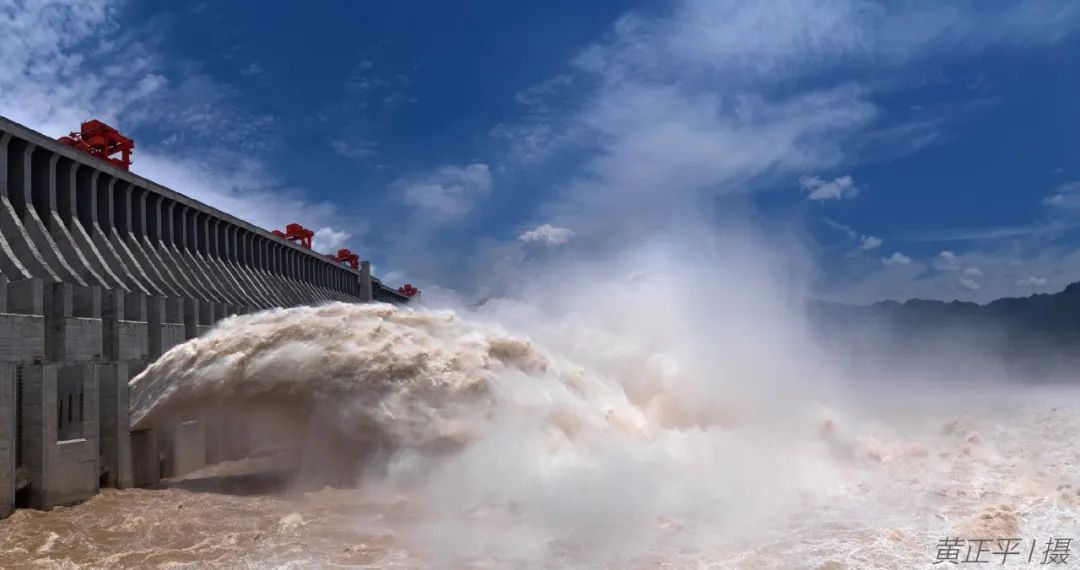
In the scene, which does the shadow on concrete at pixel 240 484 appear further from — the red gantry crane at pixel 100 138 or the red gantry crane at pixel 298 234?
the red gantry crane at pixel 298 234

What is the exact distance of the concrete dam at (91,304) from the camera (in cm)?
1714

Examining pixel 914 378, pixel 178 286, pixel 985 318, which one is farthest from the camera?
pixel 985 318

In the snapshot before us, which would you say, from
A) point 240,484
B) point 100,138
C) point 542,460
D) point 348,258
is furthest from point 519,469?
point 348,258

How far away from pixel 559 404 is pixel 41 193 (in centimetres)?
2826

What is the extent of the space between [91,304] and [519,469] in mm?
16098

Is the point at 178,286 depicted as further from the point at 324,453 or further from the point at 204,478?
the point at 324,453

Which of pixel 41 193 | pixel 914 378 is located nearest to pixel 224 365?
pixel 41 193

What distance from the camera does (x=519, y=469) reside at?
1942 centimetres

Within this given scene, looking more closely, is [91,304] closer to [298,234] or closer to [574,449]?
[574,449]

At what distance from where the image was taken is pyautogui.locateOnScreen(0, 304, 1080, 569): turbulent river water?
47.5 feet

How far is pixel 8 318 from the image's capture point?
66.8 feet

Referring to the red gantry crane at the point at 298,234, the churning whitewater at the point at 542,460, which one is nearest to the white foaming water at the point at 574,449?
the churning whitewater at the point at 542,460

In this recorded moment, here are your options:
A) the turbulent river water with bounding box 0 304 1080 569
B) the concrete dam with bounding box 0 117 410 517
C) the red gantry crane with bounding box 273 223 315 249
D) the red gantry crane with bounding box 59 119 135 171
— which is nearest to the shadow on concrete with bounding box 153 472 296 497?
the turbulent river water with bounding box 0 304 1080 569

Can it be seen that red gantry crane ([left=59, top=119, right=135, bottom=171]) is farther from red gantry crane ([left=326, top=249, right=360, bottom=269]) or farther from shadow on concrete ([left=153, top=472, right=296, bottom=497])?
red gantry crane ([left=326, top=249, right=360, bottom=269])
